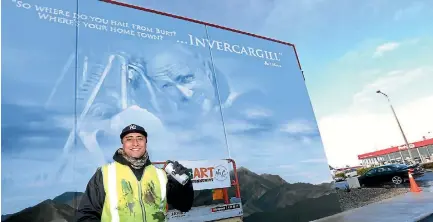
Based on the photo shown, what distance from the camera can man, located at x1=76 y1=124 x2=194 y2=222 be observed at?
245cm

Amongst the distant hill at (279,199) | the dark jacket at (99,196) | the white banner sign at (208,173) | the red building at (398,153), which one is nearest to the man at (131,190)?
the dark jacket at (99,196)

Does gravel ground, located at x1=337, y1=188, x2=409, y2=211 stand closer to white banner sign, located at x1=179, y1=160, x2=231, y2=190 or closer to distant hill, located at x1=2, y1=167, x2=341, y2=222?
distant hill, located at x1=2, y1=167, x2=341, y2=222

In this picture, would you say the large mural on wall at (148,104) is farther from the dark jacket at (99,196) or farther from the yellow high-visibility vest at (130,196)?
the yellow high-visibility vest at (130,196)

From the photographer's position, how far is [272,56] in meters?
10.2

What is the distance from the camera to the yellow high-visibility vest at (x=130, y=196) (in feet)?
7.99

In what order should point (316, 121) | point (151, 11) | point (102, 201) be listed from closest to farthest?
point (102, 201) → point (151, 11) → point (316, 121)

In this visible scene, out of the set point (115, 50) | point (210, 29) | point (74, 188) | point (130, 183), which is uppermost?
point (210, 29)

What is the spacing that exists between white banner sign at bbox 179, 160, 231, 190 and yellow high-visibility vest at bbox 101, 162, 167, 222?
3.99 m

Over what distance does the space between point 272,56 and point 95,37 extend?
5974mm

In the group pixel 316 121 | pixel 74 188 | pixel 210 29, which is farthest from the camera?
pixel 316 121

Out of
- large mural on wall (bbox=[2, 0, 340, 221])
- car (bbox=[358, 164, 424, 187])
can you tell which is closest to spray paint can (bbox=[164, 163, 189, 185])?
large mural on wall (bbox=[2, 0, 340, 221])

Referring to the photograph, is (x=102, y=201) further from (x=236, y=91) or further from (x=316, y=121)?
(x=316, y=121)

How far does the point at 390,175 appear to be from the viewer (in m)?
14.1

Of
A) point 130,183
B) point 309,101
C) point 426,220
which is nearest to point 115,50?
point 130,183
